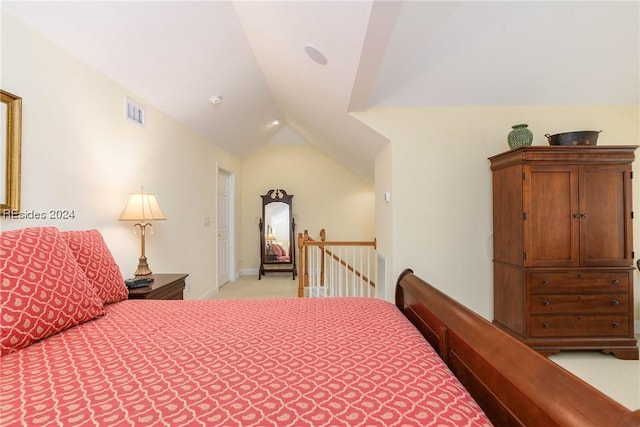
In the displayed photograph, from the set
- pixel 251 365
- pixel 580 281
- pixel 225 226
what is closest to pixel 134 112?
pixel 251 365

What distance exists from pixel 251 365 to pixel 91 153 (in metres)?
2.14

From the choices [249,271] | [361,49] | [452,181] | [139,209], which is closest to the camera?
[361,49]

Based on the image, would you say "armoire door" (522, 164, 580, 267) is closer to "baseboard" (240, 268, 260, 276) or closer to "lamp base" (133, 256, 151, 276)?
"lamp base" (133, 256, 151, 276)

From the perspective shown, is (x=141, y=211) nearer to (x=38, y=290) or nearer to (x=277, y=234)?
(x=38, y=290)

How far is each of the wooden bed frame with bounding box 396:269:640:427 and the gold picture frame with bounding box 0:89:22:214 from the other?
7.24 feet

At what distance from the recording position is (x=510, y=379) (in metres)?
0.80

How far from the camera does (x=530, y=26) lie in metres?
2.58

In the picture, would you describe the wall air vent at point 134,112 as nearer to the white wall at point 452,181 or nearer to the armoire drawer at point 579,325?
the white wall at point 452,181

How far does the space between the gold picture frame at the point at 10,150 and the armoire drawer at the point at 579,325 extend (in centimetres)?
377

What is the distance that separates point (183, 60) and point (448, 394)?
3072mm

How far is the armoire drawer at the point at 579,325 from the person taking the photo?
269 cm

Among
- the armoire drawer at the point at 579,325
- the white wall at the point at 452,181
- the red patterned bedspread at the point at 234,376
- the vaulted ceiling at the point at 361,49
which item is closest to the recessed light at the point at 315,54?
the vaulted ceiling at the point at 361,49

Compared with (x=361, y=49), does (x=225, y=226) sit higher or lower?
lower

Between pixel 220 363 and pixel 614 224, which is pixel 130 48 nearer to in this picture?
pixel 220 363
